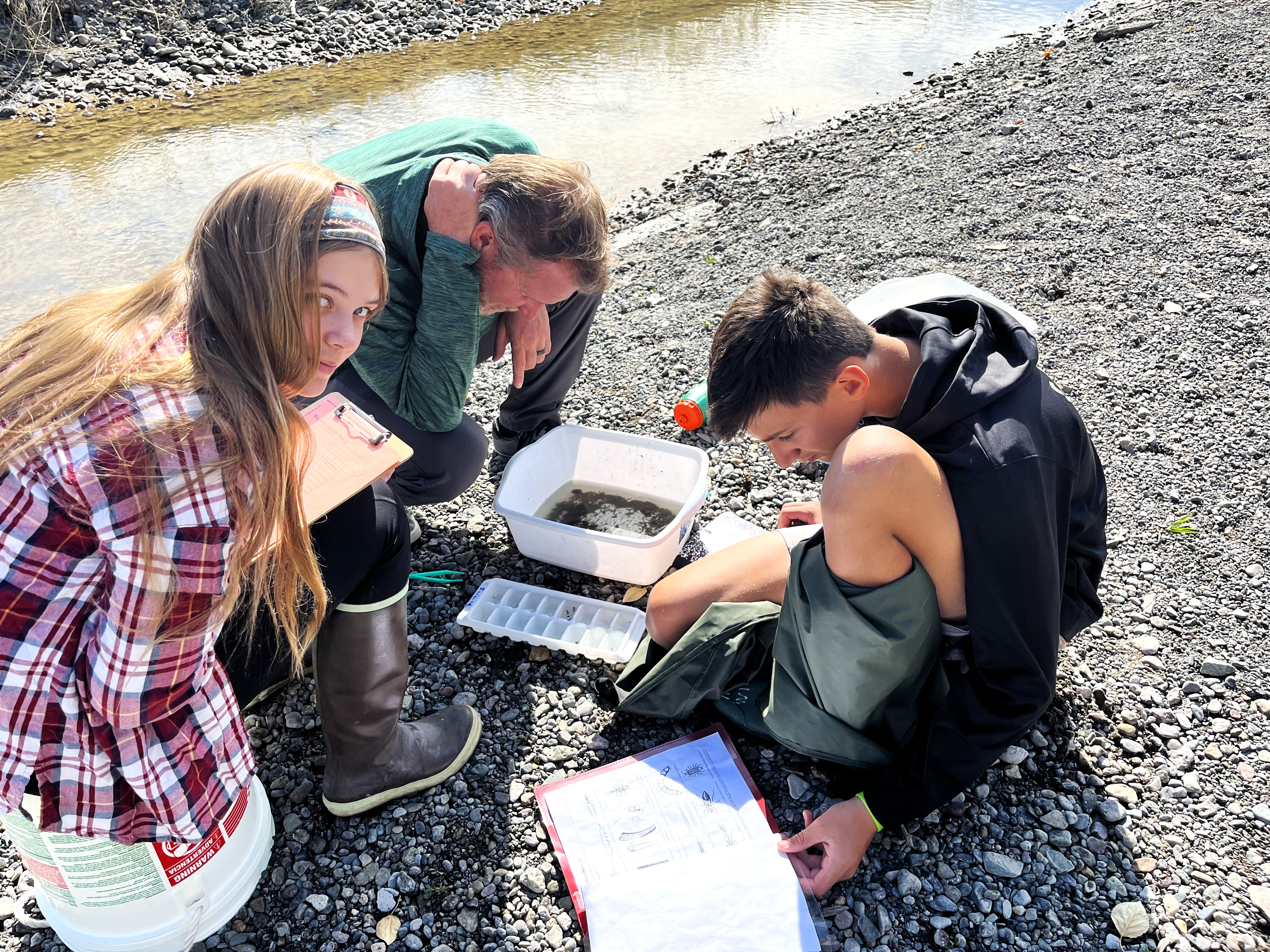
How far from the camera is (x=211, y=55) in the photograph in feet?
32.2

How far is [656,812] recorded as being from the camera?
2264 millimetres

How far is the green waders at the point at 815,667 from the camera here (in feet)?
6.55

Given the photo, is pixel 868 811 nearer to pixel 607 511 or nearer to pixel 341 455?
pixel 341 455

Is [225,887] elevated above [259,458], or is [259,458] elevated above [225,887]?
[259,458]

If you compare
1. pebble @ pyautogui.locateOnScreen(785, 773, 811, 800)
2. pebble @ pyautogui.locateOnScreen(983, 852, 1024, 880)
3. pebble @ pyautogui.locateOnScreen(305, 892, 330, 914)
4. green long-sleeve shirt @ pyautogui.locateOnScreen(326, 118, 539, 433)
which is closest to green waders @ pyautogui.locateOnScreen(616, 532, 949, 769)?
pebble @ pyautogui.locateOnScreen(785, 773, 811, 800)

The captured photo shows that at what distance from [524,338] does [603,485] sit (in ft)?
2.26

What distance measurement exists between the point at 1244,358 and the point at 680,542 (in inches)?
101

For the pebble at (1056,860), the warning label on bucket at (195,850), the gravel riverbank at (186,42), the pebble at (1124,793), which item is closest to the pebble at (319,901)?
the warning label on bucket at (195,850)

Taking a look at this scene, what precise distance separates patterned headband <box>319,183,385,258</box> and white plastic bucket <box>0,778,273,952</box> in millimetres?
1208

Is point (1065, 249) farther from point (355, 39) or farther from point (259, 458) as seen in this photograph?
point (355, 39)

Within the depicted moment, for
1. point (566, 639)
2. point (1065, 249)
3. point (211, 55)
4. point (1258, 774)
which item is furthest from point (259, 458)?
point (211, 55)

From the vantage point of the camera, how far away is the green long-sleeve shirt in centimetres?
280

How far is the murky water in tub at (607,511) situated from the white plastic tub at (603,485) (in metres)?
0.02

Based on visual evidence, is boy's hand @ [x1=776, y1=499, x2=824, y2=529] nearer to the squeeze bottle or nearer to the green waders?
the green waders
